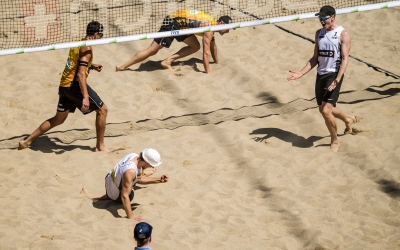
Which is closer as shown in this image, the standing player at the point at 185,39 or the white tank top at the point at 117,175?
the white tank top at the point at 117,175

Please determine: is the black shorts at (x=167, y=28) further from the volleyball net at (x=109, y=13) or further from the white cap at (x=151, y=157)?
the white cap at (x=151, y=157)

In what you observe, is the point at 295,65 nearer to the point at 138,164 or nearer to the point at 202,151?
the point at 202,151

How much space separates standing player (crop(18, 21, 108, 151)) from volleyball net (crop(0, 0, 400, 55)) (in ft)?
12.4

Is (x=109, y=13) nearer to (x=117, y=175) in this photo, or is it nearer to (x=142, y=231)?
(x=117, y=175)

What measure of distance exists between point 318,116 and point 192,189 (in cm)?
285

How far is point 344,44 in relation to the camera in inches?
362

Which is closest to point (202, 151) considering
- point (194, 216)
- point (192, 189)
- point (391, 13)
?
point (192, 189)

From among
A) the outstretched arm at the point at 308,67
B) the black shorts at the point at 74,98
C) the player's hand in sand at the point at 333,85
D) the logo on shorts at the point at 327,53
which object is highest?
the logo on shorts at the point at 327,53

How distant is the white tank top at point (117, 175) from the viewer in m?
7.71

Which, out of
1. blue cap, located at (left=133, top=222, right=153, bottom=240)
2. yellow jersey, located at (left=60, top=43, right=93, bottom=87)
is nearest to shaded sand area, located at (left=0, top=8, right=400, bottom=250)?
yellow jersey, located at (left=60, top=43, right=93, bottom=87)

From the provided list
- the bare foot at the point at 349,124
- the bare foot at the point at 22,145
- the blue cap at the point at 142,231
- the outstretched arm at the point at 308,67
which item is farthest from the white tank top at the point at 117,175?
the bare foot at the point at 349,124

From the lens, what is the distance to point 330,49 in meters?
9.31

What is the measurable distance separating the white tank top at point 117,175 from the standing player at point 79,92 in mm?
1505

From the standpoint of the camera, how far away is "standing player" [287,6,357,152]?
363 inches
